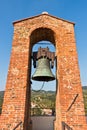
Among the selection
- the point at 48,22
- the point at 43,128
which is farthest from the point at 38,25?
the point at 43,128

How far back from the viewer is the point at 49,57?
646 cm

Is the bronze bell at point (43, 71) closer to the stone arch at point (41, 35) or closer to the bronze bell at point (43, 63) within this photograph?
the bronze bell at point (43, 63)

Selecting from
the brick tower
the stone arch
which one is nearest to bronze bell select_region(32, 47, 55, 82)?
the brick tower

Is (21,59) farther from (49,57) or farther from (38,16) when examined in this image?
(38,16)

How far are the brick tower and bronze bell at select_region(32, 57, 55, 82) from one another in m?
0.27

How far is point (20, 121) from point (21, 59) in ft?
6.18

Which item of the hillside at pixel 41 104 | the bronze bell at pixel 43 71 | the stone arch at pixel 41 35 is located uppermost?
the stone arch at pixel 41 35

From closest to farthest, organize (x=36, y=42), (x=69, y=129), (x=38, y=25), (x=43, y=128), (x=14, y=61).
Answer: (x=69, y=129) < (x=14, y=61) < (x=38, y=25) < (x=36, y=42) < (x=43, y=128)

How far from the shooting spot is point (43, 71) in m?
6.02

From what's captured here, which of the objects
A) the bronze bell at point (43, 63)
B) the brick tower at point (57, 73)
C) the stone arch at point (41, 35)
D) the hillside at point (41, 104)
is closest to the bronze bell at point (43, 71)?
the bronze bell at point (43, 63)

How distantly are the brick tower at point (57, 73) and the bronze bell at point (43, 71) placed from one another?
0.27 meters

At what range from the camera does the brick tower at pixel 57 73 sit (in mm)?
5293

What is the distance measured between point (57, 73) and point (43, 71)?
0.46 meters

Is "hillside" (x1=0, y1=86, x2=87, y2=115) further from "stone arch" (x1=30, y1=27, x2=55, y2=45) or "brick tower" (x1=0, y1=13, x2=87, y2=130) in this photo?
"brick tower" (x1=0, y1=13, x2=87, y2=130)
